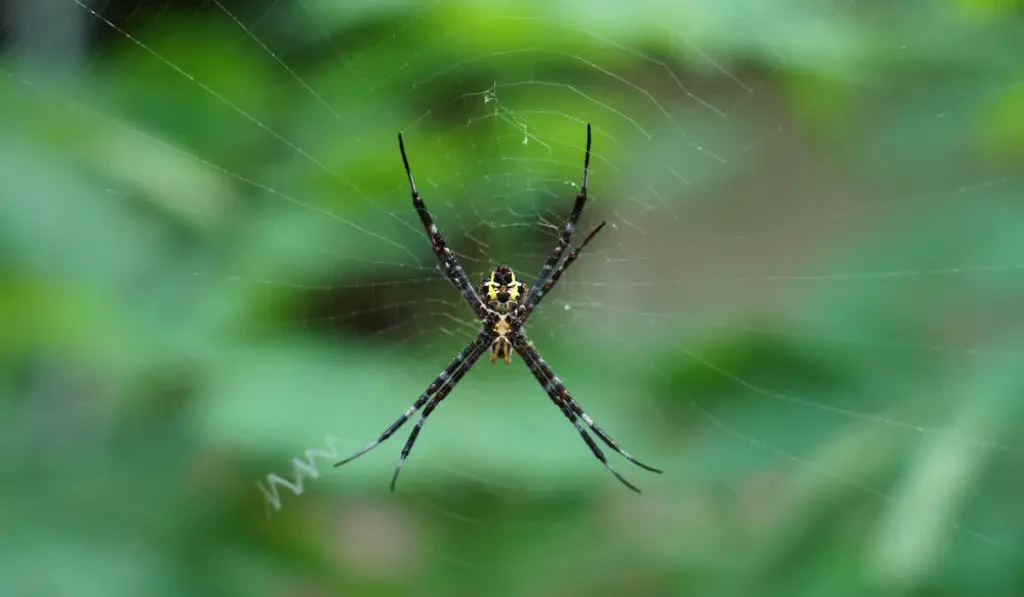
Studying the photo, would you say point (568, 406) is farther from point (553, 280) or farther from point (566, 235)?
→ point (566, 235)

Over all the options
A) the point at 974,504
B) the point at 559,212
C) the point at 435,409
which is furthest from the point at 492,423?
the point at 974,504

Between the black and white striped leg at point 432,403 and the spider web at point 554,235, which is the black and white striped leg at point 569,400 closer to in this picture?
the spider web at point 554,235

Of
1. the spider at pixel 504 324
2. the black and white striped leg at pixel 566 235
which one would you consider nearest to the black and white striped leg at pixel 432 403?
the spider at pixel 504 324

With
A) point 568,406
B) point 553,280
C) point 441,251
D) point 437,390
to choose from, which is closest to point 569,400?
point 568,406

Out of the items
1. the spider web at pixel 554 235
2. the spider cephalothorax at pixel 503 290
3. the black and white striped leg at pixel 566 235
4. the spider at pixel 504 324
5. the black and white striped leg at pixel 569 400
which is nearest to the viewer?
the spider web at pixel 554 235

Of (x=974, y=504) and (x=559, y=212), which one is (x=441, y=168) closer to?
(x=559, y=212)

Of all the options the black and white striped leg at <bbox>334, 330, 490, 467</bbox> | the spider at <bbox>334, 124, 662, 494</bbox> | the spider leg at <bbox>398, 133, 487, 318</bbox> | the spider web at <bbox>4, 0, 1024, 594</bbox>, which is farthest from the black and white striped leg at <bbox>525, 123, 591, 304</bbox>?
the black and white striped leg at <bbox>334, 330, 490, 467</bbox>

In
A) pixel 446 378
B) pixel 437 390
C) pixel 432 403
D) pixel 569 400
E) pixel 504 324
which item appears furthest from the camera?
pixel 504 324
